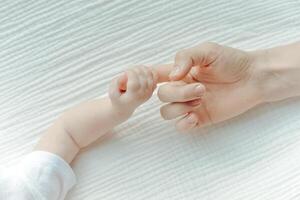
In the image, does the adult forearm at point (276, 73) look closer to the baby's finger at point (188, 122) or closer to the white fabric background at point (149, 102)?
the white fabric background at point (149, 102)

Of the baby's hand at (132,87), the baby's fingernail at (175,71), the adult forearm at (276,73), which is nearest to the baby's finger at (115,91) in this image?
the baby's hand at (132,87)

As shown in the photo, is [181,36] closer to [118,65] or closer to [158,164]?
[118,65]

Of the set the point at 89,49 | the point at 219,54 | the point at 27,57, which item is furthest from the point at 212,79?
the point at 27,57

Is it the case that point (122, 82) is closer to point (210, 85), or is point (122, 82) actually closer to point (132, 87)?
point (132, 87)

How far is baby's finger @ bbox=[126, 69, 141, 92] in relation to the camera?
2.85 ft

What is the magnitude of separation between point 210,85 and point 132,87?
182 millimetres

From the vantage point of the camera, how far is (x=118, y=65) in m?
1.05

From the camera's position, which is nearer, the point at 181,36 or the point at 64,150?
the point at 64,150

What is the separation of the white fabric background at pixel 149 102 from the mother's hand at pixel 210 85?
0.06m

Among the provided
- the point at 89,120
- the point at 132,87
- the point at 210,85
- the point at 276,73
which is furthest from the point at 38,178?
the point at 276,73

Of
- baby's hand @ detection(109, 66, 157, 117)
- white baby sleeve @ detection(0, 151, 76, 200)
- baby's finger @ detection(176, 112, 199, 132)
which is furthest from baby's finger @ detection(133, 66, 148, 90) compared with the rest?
white baby sleeve @ detection(0, 151, 76, 200)

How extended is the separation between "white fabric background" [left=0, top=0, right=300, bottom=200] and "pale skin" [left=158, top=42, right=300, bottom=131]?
59 millimetres

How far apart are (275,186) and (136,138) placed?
299 millimetres

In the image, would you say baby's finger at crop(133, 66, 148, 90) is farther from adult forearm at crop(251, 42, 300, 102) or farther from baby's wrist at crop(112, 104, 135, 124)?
adult forearm at crop(251, 42, 300, 102)
